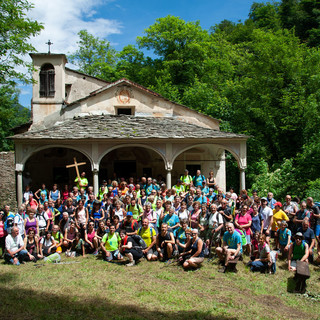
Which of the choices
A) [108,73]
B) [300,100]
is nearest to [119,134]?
[300,100]

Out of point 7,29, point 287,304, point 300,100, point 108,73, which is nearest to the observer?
point 287,304

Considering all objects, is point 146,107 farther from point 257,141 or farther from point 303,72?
point 303,72

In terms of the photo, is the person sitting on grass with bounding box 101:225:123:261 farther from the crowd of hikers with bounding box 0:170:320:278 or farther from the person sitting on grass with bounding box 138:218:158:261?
the person sitting on grass with bounding box 138:218:158:261

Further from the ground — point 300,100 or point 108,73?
point 108,73

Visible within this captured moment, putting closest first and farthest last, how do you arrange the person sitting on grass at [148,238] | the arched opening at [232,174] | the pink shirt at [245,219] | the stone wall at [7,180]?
the pink shirt at [245,219] < the person sitting on grass at [148,238] < the stone wall at [7,180] < the arched opening at [232,174]

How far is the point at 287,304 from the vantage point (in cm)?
720

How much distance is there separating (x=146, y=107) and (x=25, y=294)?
1331 centimetres

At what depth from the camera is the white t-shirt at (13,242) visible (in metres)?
9.73

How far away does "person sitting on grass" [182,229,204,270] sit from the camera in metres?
9.04

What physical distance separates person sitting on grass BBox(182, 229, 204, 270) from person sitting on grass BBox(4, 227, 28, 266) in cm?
458

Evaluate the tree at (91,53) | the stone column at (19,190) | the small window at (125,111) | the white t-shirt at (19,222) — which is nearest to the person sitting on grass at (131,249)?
the white t-shirt at (19,222)

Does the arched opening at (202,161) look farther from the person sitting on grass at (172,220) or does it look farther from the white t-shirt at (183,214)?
the person sitting on grass at (172,220)

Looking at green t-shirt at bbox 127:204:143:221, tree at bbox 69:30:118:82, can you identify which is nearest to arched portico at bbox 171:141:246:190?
green t-shirt at bbox 127:204:143:221

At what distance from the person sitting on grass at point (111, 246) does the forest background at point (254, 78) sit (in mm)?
9011
